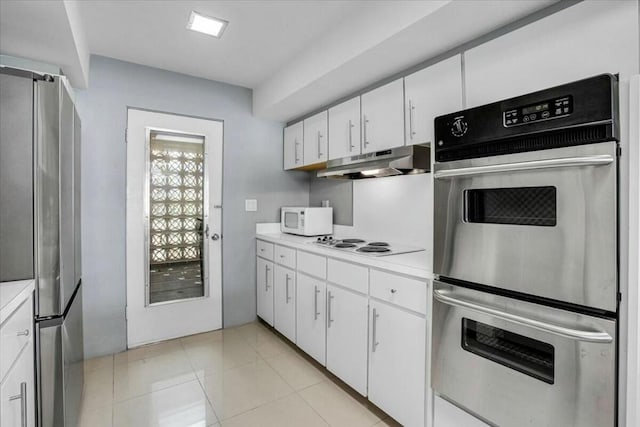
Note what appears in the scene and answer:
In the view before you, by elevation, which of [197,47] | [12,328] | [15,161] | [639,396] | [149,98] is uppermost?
[197,47]

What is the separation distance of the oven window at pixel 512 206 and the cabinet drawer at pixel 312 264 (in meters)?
1.19

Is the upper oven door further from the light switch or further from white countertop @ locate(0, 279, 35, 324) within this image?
the light switch

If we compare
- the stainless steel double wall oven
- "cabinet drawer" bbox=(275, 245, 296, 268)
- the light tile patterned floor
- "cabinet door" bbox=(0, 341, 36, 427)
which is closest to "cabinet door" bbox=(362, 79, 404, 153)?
the stainless steel double wall oven

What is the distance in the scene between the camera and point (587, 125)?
1070 millimetres

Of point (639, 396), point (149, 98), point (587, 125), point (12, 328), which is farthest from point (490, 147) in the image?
point (149, 98)

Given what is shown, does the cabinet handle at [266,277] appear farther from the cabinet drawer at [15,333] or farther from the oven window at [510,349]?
the oven window at [510,349]

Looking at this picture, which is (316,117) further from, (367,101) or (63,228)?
(63,228)

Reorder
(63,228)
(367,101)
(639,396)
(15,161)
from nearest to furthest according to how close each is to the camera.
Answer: (639,396) < (15,161) < (63,228) < (367,101)

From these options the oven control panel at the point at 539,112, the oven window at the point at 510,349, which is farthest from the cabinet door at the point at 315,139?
the oven window at the point at 510,349

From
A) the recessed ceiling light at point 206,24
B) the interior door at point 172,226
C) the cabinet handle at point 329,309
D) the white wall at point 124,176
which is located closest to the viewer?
the recessed ceiling light at point 206,24

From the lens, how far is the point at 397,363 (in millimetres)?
1782

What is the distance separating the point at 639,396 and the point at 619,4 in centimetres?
141

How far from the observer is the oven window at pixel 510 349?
1204mm

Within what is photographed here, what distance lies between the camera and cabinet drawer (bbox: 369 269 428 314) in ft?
5.44
